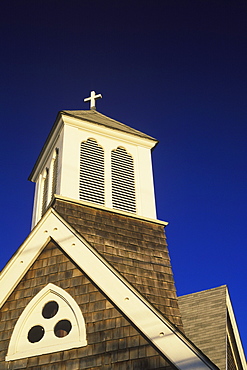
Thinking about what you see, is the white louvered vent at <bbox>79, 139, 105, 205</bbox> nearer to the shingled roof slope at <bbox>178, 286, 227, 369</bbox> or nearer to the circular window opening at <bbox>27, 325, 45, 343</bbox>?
the shingled roof slope at <bbox>178, 286, 227, 369</bbox>

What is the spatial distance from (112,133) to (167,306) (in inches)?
269

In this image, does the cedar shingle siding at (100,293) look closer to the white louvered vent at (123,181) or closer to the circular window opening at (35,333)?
the circular window opening at (35,333)

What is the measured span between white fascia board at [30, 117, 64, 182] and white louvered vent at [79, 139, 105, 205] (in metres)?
1.15

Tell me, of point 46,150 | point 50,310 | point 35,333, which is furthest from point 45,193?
point 35,333

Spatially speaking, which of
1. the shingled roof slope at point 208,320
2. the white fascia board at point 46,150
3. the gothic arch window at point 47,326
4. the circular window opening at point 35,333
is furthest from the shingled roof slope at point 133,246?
the white fascia board at point 46,150

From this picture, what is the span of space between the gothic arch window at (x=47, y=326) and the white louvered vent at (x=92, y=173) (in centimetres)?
423

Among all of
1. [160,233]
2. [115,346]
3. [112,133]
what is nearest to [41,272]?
[115,346]

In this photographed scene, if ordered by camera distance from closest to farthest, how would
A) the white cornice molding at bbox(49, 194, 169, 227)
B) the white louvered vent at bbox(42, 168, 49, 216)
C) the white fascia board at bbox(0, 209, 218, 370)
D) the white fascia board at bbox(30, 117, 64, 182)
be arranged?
the white fascia board at bbox(0, 209, 218, 370)
the white cornice molding at bbox(49, 194, 169, 227)
the white louvered vent at bbox(42, 168, 49, 216)
the white fascia board at bbox(30, 117, 64, 182)

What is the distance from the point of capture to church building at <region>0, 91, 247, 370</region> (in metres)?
8.47

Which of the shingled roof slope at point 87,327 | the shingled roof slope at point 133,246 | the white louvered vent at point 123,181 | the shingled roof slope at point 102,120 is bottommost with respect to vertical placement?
the shingled roof slope at point 87,327

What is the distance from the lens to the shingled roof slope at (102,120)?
1539cm

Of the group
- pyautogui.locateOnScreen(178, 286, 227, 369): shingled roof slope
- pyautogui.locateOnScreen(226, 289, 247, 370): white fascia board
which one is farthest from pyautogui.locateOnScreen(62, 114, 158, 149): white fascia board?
pyautogui.locateOnScreen(226, 289, 247, 370): white fascia board

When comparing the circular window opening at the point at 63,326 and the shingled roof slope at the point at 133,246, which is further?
the shingled roof slope at the point at 133,246

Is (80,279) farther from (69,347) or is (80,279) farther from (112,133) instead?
(112,133)
